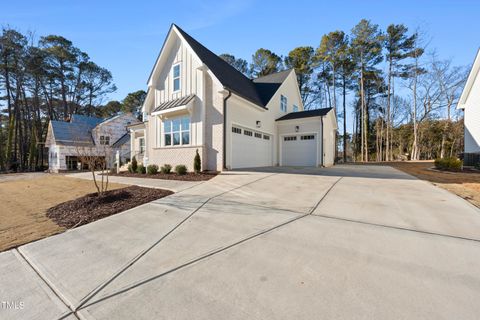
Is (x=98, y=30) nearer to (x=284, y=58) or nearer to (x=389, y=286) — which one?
(x=389, y=286)

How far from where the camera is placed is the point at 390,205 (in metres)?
4.51

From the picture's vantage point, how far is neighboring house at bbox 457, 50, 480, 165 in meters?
13.7

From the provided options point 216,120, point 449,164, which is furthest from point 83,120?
point 449,164

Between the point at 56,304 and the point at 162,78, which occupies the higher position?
the point at 162,78

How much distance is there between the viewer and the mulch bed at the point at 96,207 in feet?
14.9

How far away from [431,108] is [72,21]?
34.5 m

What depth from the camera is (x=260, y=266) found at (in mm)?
2377

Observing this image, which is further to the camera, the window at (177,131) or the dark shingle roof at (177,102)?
the window at (177,131)

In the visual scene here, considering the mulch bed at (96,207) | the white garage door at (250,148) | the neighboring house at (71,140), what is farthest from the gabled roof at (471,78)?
the neighboring house at (71,140)

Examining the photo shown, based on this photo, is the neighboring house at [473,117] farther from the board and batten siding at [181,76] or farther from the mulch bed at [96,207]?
the mulch bed at [96,207]

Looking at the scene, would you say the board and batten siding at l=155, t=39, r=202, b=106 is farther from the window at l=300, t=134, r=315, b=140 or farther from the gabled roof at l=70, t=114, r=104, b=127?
the gabled roof at l=70, t=114, r=104, b=127

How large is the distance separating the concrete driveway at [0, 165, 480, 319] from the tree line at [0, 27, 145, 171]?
1306 inches

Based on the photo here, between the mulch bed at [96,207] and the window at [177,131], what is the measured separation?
581cm

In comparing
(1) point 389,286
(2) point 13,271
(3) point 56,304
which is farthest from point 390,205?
(2) point 13,271
